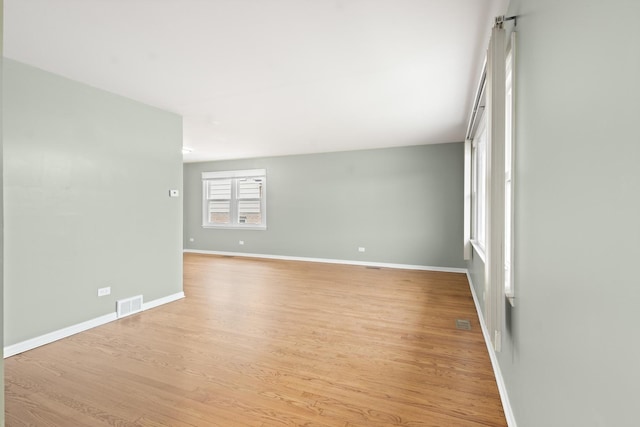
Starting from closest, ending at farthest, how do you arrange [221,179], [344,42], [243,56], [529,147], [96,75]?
[529,147] → [344,42] → [243,56] → [96,75] → [221,179]

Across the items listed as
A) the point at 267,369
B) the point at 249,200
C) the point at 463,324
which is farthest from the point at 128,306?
the point at 249,200

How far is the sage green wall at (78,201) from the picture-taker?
2705 millimetres

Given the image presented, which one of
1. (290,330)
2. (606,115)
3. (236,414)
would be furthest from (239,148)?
(606,115)

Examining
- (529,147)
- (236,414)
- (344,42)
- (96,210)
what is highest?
(344,42)

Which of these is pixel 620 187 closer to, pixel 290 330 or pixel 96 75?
pixel 290 330

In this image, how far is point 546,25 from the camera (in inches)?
46.0

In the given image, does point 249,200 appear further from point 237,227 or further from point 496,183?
point 496,183

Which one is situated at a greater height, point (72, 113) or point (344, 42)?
point (344, 42)

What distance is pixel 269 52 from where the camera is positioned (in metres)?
2.54

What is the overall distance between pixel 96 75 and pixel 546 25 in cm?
359

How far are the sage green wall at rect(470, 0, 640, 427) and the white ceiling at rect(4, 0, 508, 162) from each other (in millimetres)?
940

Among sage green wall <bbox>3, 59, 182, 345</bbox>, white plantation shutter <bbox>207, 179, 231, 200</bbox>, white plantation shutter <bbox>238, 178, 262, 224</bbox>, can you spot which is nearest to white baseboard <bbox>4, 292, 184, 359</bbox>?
sage green wall <bbox>3, 59, 182, 345</bbox>

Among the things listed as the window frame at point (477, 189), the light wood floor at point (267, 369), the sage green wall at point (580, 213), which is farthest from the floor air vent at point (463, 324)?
the sage green wall at point (580, 213)

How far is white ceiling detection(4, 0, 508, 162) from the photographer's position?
79.2 inches
